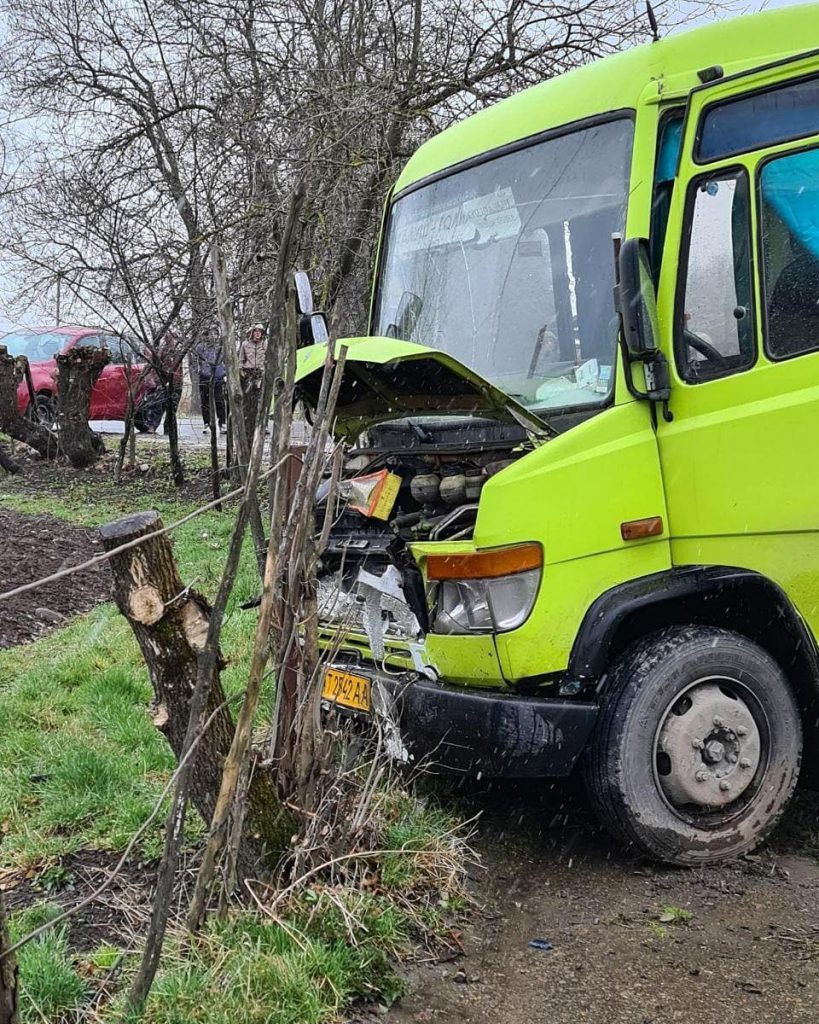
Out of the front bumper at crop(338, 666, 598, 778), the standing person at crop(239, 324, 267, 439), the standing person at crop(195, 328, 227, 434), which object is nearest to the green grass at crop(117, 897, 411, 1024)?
the front bumper at crop(338, 666, 598, 778)

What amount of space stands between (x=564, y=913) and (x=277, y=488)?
1.70m

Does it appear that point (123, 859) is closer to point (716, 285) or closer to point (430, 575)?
point (430, 575)

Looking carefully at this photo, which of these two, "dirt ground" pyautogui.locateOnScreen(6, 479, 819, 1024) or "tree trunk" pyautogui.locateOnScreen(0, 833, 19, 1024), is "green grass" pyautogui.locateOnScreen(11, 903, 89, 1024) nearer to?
"dirt ground" pyautogui.locateOnScreen(6, 479, 819, 1024)

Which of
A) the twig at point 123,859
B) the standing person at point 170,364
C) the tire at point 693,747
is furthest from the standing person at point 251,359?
the twig at point 123,859

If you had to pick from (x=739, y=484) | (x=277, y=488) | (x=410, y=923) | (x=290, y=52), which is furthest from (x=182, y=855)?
(x=290, y=52)

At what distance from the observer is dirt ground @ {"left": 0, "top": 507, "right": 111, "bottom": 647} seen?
7.51 m

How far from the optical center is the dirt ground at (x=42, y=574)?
751cm

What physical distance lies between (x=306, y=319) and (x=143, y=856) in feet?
8.45

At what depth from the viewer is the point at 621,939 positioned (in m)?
3.26

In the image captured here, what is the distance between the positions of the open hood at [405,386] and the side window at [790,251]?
891mm

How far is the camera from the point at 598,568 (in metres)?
3.54

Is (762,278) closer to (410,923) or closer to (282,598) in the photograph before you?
(282,598)

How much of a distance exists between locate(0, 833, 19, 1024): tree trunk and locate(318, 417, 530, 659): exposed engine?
5.66ft

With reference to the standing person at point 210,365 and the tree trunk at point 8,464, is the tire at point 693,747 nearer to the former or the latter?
the standing person at point 210,365
